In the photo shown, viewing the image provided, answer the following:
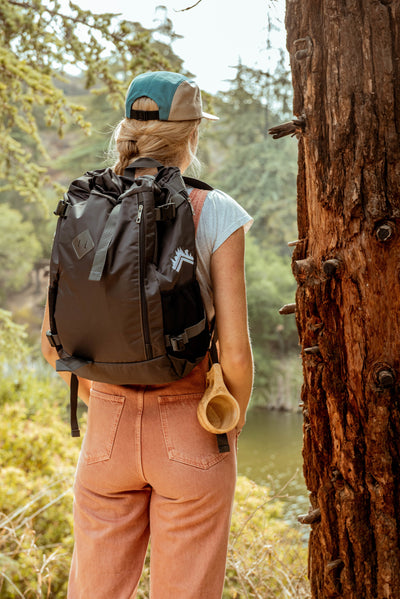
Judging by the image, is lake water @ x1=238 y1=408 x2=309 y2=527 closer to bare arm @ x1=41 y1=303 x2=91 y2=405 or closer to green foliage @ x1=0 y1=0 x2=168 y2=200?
green foliage @ x1=0 y1=0 x2=168 y2=200

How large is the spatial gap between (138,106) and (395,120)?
21.2 inches

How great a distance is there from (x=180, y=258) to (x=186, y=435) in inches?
14.0

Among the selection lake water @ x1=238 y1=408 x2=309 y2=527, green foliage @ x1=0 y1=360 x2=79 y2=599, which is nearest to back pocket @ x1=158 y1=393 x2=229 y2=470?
green foliage @ x1=0 y1=360 x2=79 y2=599

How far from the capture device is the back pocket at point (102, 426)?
4.00 feet

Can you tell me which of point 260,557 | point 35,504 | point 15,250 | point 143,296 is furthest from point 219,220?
point 15,250

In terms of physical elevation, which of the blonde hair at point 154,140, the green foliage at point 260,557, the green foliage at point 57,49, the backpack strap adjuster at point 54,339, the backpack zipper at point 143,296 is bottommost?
the green foliage at point 260,557

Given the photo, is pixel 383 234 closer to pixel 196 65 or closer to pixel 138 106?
pixel 138 106

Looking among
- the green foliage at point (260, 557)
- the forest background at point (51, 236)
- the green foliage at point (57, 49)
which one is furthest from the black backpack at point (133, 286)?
the green foliage at point (57, 49)

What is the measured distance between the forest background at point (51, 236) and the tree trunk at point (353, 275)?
22.7 inches

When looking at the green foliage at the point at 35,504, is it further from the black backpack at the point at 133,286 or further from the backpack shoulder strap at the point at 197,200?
the backpack shoulder strap at the point at 197,200

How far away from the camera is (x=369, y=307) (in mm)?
1141

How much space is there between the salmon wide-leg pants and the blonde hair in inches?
18.3

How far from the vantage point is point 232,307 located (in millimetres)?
1206

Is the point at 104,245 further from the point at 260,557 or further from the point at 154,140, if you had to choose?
the point at 260,557
